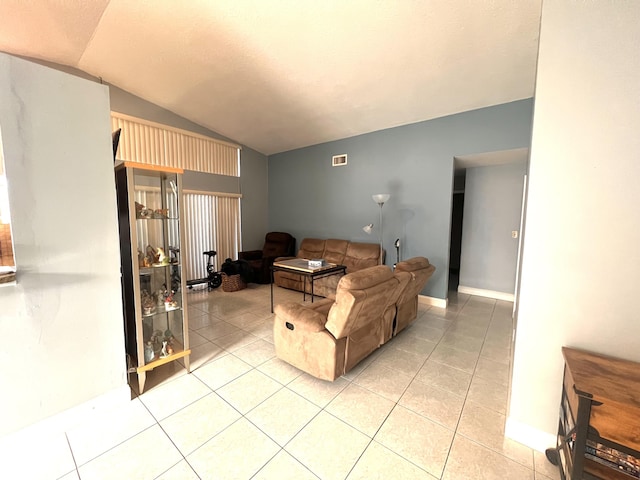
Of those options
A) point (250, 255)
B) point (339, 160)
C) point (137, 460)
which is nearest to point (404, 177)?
point (339, 160)

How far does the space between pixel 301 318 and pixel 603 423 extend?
1.69 metres

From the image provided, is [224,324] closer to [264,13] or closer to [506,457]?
[506,457]

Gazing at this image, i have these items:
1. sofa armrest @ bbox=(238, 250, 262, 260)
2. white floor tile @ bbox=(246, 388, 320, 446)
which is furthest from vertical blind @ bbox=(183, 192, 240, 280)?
white floor tile @ bbox=(246, 388, 320, 446)

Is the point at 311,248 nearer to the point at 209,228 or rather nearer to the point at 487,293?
the point at 209,228

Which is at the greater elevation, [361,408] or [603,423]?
[603,423]

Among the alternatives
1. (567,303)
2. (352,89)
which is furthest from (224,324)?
(352,89)

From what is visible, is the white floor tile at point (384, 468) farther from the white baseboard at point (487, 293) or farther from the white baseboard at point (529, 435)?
the white baseboard at point (487, 293)

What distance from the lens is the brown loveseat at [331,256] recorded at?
4.24 metres

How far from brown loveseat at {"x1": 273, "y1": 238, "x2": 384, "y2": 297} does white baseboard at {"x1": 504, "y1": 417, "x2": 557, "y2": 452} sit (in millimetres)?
2725

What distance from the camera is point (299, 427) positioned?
1625 mm

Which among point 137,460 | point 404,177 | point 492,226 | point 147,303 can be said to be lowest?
point 137,460

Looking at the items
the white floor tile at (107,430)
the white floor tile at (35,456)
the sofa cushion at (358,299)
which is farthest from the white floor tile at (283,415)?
the white floor tile at (35,456)

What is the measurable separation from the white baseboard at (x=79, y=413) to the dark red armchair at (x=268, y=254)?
324cm

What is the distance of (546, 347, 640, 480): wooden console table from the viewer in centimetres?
93
